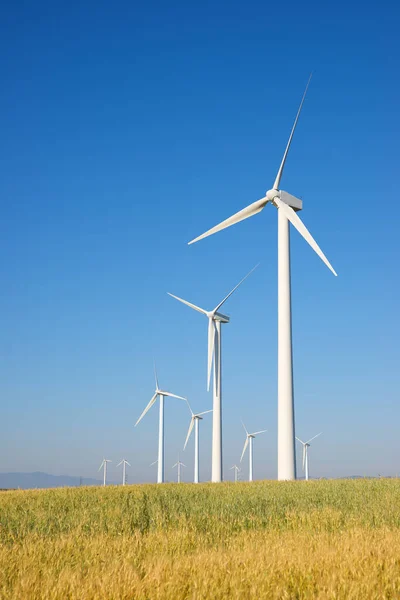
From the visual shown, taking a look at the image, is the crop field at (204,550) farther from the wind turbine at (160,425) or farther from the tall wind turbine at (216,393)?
the wind turbine at (160,425)

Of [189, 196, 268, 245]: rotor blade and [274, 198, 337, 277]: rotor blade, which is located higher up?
[189, 196, 268, 245]: rotor blade

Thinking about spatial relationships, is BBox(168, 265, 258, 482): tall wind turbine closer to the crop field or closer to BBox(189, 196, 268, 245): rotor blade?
BBox(189, 196, 268, 245): rotor blade

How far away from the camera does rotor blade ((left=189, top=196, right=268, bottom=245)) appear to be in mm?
46406

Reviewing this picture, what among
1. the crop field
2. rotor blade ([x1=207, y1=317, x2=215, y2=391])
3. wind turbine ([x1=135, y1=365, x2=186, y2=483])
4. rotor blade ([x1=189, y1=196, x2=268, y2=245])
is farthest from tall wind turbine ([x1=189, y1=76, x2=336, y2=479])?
wind turbine ([x1=135, y1=365, x2=186, y2=483])

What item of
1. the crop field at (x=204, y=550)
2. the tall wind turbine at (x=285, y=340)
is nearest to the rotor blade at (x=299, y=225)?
the tall wind turbine at (x=285, y=340)

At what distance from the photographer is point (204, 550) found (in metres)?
11.5

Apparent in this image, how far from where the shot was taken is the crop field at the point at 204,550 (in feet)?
27.0

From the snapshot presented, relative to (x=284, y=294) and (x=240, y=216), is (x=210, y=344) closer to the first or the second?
(x=240, y=216)

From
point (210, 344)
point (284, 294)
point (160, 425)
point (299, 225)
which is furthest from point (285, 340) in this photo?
point (160, 425)

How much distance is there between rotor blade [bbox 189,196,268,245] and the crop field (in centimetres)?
2886

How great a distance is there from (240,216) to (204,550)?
3765cm

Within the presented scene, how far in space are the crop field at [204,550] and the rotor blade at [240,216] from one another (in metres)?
28.9

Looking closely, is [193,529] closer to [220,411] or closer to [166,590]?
[166,590]

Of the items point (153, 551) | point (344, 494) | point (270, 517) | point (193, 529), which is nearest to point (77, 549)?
point (153, 551)
